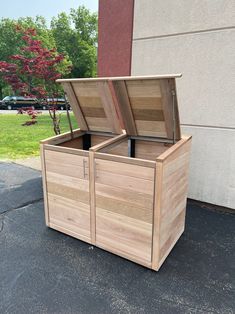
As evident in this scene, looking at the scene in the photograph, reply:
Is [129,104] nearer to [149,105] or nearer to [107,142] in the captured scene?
[149,105]

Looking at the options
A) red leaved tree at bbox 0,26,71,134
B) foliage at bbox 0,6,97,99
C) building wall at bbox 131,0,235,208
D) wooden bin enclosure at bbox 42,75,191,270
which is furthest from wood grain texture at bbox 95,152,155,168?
foliage at bbox 0,6,97,99

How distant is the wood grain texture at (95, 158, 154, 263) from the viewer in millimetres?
1721

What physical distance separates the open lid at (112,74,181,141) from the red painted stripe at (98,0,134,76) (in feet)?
4.22

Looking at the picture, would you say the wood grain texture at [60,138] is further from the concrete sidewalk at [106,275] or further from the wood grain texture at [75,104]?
the concrete sidewalk at [106,275]

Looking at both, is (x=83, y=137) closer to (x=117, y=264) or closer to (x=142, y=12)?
(x=117, y=264)

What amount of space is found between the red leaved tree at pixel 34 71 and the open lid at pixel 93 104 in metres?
1.60

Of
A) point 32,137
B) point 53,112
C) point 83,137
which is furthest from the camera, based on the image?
point 32,137

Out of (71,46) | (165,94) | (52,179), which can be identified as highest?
(71,46)

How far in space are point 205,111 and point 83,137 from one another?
141cm

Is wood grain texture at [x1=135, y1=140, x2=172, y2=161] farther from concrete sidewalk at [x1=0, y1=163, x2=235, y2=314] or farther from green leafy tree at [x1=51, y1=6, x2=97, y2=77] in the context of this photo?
green leafy tree at [x1=51, y1=6, x2=97, y2=77]

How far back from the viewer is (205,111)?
2.71 metres

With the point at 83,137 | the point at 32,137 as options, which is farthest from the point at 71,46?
the point at 83,137

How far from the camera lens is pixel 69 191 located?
2117 millimetres

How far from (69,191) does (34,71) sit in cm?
245
